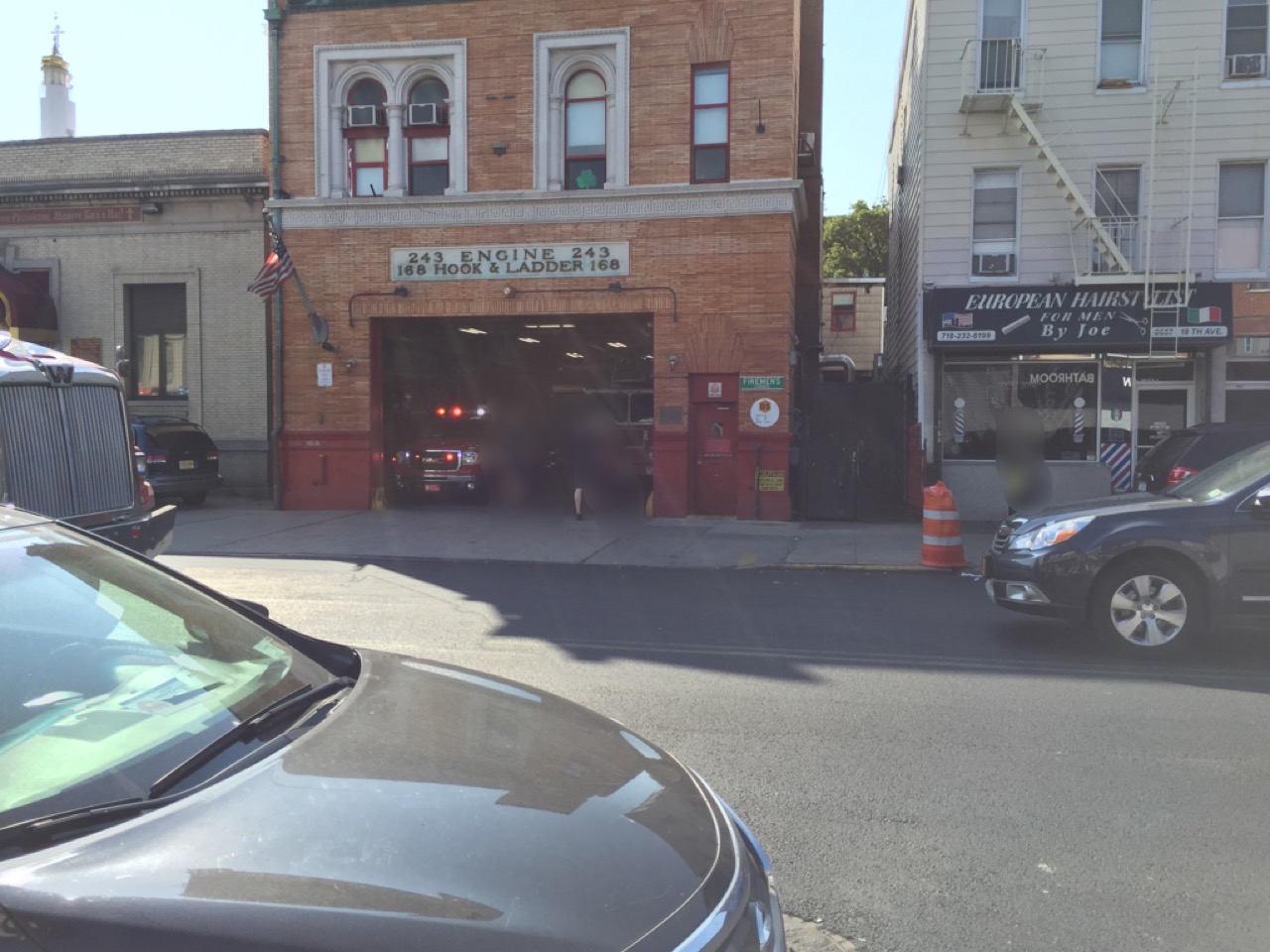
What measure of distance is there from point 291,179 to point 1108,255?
14.4 meters

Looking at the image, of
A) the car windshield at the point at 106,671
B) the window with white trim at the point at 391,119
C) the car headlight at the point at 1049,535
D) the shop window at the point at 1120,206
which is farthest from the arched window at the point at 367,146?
the car windshield at the point at 106,671

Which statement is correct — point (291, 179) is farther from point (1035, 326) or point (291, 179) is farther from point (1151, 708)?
point (1151, 708)

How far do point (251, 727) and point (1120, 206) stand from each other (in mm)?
17159

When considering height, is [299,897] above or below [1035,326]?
below

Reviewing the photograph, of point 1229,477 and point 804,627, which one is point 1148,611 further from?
point 804,627

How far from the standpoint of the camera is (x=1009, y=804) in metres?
4.41

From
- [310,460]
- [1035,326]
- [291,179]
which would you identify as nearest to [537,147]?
[291,179]

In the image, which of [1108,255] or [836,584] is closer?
[836,584]

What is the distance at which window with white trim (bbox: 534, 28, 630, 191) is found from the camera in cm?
1673

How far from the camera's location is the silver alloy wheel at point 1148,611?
7.09 metres

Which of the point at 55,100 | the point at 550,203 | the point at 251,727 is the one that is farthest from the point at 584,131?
the point at 55,100

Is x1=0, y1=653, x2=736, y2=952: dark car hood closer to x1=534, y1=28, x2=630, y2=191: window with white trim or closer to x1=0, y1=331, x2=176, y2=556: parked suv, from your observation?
x1=0, y1=331, x2=176, y2=556: parked suv

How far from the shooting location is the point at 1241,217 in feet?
51.9

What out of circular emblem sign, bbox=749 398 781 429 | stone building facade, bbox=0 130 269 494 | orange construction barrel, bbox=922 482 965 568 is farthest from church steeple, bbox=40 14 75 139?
orange construction barrel, bbox=922 482 965 568
